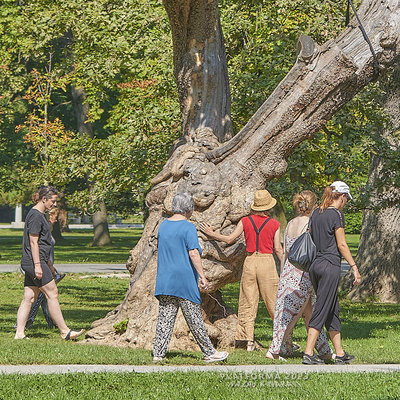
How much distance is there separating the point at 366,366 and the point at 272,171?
350 centimetres

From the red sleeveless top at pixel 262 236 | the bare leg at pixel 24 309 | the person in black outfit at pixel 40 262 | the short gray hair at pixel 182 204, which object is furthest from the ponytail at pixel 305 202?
the bare leg at pixel 24 309

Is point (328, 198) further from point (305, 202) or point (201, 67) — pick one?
point (201, 67)

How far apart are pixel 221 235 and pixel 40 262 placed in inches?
90.1

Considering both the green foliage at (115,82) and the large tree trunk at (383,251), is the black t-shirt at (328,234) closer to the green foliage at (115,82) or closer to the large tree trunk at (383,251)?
the green foliage at (115,82)

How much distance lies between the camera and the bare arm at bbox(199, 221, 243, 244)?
10875 mm

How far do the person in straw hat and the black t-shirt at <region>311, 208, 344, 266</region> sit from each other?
946mm

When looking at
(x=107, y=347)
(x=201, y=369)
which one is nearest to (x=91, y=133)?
(x=107, y=347)

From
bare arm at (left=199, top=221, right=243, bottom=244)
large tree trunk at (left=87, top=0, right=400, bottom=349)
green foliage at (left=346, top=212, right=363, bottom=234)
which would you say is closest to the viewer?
bare arm at (left=199, top=221, right=243, bottom=244)

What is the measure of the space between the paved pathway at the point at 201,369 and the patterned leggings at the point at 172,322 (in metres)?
0.31

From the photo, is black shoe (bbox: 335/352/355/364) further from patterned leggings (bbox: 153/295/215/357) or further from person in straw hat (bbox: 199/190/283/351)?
patterned leggings (bbox: 153/295/215/357)

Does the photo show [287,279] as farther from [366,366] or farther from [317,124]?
[317,124]

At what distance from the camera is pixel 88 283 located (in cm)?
2259

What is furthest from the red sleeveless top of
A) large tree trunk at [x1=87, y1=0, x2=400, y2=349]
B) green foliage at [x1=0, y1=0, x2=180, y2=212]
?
green foliage at [x1=0, y1=0, x2=180, y2=212]

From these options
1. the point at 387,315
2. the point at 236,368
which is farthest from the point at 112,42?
the point at 236,368
